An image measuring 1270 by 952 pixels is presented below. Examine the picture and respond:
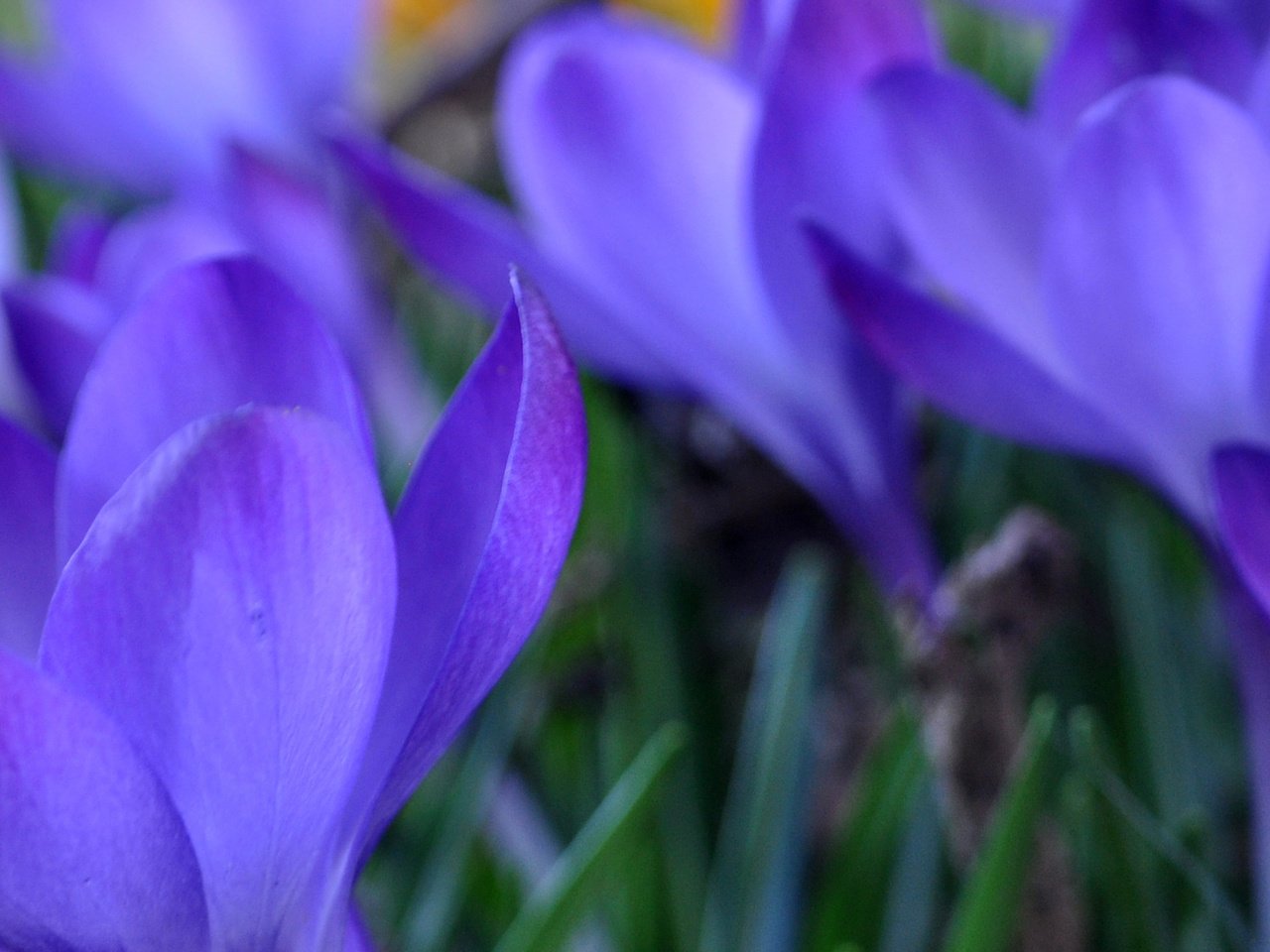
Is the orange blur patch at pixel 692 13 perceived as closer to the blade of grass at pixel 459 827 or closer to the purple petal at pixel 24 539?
the blade of grass at pixel 459 827

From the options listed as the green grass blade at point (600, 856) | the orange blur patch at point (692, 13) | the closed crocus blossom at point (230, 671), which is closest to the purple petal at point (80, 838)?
the closed crocus blossom at point (230, 671)

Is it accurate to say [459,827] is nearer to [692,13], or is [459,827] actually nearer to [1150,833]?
[1150,833]

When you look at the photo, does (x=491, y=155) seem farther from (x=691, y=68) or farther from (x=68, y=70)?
(x=691, y=68)

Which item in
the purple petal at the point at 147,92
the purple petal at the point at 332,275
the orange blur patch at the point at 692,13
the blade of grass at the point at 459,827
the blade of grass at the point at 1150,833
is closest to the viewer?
the blade of grass at the point at 1150,833

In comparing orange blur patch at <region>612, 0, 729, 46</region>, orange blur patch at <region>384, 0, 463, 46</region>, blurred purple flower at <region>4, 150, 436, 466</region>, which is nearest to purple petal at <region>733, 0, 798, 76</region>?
blurred purple flower at <region>4, 150, 436, 466</region>

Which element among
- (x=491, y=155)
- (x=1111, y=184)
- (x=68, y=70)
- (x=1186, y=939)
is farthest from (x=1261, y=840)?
(x=491, y=155)

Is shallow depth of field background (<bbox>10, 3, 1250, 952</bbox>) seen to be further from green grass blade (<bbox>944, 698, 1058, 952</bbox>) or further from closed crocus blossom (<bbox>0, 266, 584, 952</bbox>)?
closed crocus blossom (<bbox>0, 266, 584, 952</bbox>)
